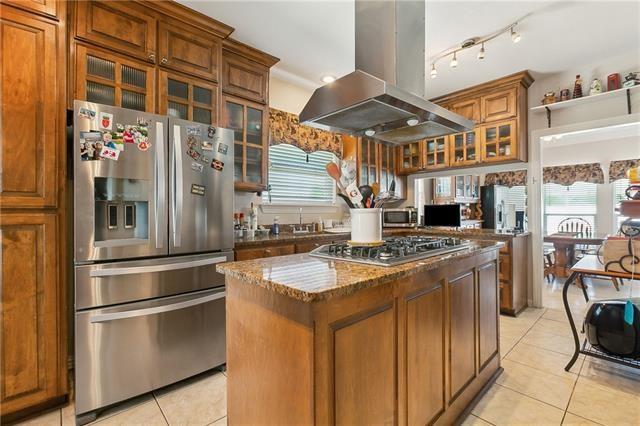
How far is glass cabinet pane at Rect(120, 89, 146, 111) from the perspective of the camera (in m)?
2.03

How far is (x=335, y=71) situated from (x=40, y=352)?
3.42 metres

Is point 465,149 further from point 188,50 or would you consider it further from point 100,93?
point 100,93

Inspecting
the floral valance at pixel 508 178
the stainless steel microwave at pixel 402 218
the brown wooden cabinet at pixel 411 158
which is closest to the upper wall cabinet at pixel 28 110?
the stainless steel microwave at pixel 402 218

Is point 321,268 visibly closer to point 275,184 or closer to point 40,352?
point 40,352

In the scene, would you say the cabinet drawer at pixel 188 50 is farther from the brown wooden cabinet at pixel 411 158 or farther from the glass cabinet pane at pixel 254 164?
the brown wooden cabinet at pixel 411 158

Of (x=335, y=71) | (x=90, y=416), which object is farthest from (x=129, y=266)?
(x=335, y=71)

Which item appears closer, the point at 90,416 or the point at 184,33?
the point at 90,416

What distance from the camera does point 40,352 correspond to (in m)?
1.67

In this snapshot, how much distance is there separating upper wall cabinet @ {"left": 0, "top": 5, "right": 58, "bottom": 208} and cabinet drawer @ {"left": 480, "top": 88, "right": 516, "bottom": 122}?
4104mm

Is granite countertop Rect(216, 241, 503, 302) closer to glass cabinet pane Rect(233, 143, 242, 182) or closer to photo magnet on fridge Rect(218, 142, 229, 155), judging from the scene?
photo magnet on fridge Rect(218, 142, 229, 155)

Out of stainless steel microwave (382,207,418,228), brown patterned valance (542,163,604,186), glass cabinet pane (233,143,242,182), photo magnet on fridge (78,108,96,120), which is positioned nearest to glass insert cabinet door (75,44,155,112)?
photo magnet on fridge (78,108,96,120)

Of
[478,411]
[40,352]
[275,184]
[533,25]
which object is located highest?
[533,25]

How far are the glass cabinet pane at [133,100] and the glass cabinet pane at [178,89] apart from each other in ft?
0.70

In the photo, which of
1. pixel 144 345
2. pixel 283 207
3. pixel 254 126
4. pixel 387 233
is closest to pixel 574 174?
pixel 387 233
